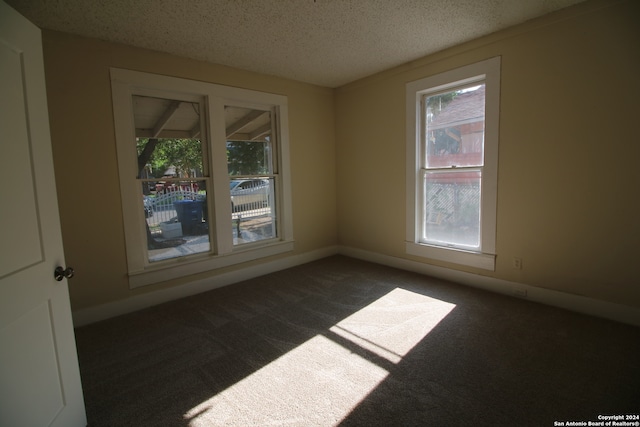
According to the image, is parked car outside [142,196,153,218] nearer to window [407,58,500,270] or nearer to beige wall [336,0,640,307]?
window [407,58,500,270]

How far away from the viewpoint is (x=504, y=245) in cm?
318

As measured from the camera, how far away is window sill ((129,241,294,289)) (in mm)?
3162

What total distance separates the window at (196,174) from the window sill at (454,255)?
5.89 ft

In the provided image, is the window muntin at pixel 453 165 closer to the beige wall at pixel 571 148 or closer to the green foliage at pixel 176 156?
the beige wall at pixel 571 148

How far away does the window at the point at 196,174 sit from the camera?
121 inches

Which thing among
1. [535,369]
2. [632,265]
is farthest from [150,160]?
[632,265]

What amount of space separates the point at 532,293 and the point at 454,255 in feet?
2.70

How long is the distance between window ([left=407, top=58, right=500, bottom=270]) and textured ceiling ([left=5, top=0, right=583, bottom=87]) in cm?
45

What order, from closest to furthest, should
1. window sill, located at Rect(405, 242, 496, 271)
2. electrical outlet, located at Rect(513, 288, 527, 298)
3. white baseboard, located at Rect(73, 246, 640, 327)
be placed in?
white baseboard, located at Rect(73, 246, 640, 327), electrical outlet, located at Rect(513, 288, 527, 298), window sill, located at Rect(405, 242, 496, 271)

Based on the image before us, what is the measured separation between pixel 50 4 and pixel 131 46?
0.76 m

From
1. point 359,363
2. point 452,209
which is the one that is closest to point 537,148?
point 452,209

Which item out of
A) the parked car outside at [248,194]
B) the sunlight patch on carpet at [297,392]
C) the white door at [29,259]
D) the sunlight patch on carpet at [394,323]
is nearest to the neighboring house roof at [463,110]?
the sunlight patch on carpet at [394,323]

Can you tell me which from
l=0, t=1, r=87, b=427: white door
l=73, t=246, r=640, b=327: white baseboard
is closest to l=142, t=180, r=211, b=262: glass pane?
l=73, t=246, r=640, b=327: white baseboard

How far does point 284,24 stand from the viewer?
2.69 meters
